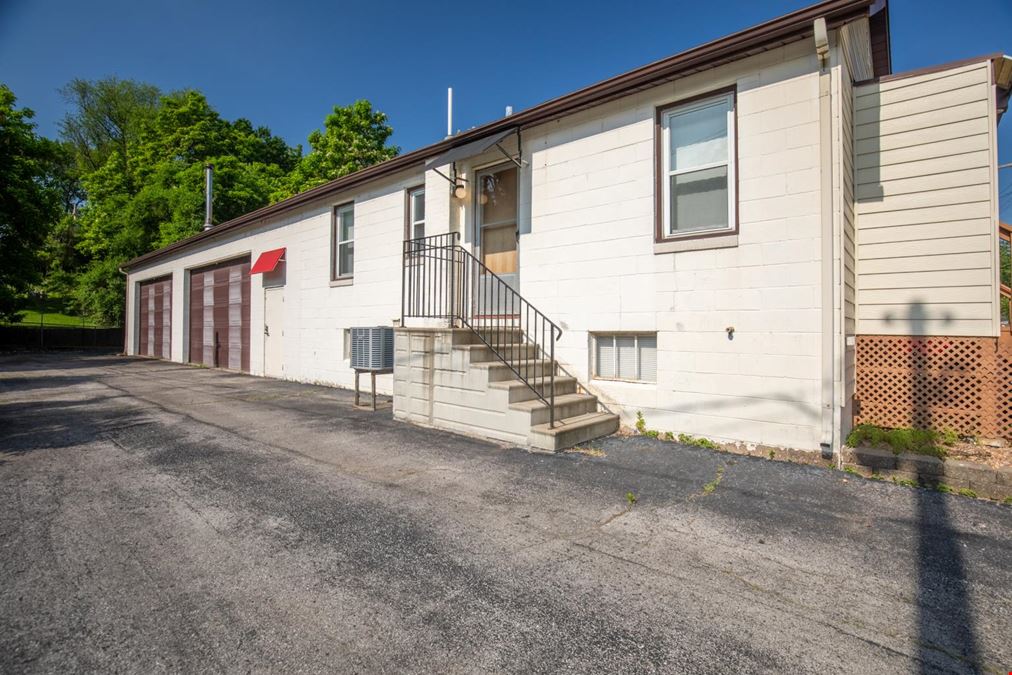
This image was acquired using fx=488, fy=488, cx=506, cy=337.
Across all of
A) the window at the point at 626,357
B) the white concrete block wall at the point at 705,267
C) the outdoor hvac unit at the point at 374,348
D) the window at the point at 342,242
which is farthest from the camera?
the window at the point at 342,242

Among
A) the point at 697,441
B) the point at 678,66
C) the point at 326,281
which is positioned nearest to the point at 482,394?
the point at 697,441

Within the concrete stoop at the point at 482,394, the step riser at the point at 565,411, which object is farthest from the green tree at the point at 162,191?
the step riser at the point at 565,411

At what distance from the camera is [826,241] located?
4.45m

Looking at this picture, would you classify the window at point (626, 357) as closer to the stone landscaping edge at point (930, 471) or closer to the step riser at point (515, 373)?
the step riser at point (515, 373)

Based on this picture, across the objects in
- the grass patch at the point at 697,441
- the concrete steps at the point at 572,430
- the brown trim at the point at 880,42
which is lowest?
the grass patch at the point at 697,441

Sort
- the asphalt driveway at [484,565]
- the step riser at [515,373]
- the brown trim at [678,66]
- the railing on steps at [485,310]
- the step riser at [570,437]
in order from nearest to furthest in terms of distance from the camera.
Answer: the asphalt driveway at [484,565] → the brown trim at [678,66] → the step riser at [570,437] → the step riser at [515,373] → the railing on steps at [485,310]

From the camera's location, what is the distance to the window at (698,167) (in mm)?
5148

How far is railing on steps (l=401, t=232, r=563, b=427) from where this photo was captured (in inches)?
229

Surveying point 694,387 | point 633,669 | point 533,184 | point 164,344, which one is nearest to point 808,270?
point 694,387

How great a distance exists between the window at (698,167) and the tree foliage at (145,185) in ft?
71.8

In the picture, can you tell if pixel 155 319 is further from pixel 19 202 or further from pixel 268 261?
pixel 268 261

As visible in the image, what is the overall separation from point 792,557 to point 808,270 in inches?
112

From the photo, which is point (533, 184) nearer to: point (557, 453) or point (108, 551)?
point (557, 453)

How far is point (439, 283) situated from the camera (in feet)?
24.4
